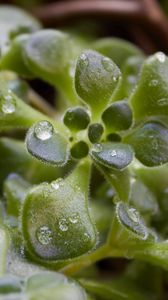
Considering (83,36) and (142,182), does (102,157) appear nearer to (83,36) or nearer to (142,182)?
(142,182)

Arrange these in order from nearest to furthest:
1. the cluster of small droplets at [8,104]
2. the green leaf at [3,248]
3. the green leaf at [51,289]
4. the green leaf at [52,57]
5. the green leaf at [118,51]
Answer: the green leaf at [51,289]
the green leaf at [3,248]
the cluster of small droplets at [8,104]
the green leaf at [52,57]
the green leaf at [118,51]

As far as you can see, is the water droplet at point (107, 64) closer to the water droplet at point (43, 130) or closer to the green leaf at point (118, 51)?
the water droplet at point (43, 130)

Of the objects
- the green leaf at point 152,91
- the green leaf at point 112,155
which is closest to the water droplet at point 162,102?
the green leaf at point 152,91


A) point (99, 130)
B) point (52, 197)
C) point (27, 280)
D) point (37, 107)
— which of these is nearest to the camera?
point (27, 280)

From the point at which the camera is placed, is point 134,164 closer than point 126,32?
Yes

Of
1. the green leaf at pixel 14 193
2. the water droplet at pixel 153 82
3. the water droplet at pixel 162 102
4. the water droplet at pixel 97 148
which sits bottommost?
the green leaf at pixel 14 193

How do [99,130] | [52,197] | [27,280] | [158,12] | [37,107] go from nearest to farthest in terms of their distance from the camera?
[27,280]
[52,197]
[99,130]
[37,107]
[158,12]

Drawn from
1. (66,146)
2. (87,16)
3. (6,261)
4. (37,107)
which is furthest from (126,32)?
(6,261)
